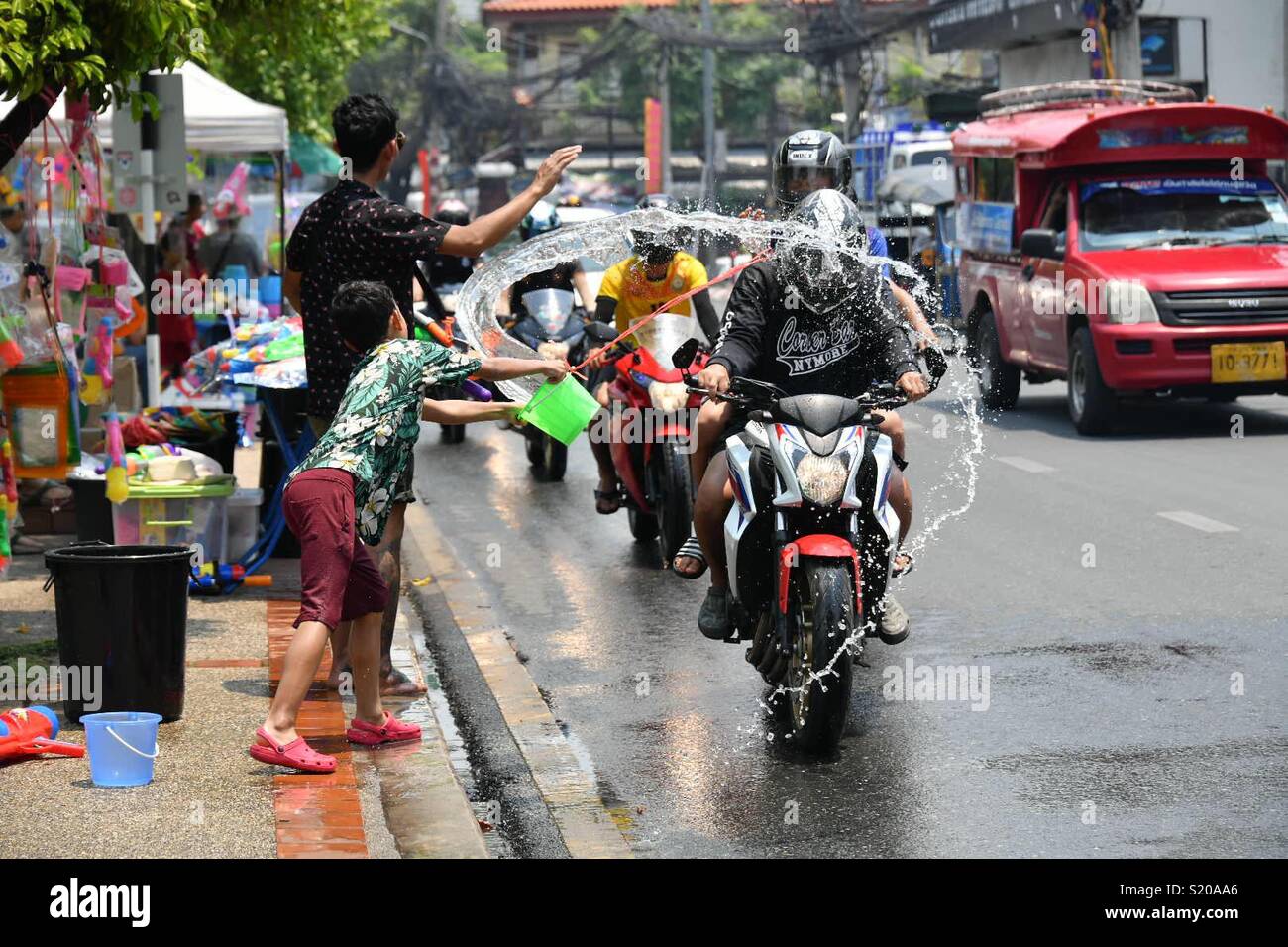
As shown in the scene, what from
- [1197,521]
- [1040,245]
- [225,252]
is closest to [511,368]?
[1197,521]

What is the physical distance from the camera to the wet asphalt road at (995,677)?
622 centimetres

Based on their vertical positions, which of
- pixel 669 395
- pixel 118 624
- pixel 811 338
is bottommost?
pixel 118 624

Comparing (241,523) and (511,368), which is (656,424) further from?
(511,368)

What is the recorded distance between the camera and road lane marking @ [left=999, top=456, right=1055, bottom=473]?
1444 centimetres

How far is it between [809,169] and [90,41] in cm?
282

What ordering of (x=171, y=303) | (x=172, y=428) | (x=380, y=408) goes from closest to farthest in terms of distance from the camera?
(x=380, y=408), (x=172, y=428), (x=171, y=303)

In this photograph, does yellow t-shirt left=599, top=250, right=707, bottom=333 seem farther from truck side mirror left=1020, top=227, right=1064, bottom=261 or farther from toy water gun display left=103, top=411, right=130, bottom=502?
truck side mirror left=1020, top=227, right=1064, bottom=261

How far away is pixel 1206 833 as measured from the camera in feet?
19.5

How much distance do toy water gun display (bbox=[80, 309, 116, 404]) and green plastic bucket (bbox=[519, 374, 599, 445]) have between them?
468 centimetres

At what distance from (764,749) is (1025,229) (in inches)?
449

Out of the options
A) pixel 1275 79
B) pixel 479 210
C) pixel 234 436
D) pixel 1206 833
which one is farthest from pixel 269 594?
pixel 479 210

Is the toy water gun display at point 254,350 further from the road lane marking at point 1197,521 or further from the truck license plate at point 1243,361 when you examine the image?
the truck license plate at point 1243,361

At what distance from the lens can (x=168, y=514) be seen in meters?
10.1

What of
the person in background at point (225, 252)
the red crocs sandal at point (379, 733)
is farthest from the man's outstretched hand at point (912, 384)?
the person in background at point (225, 252)
